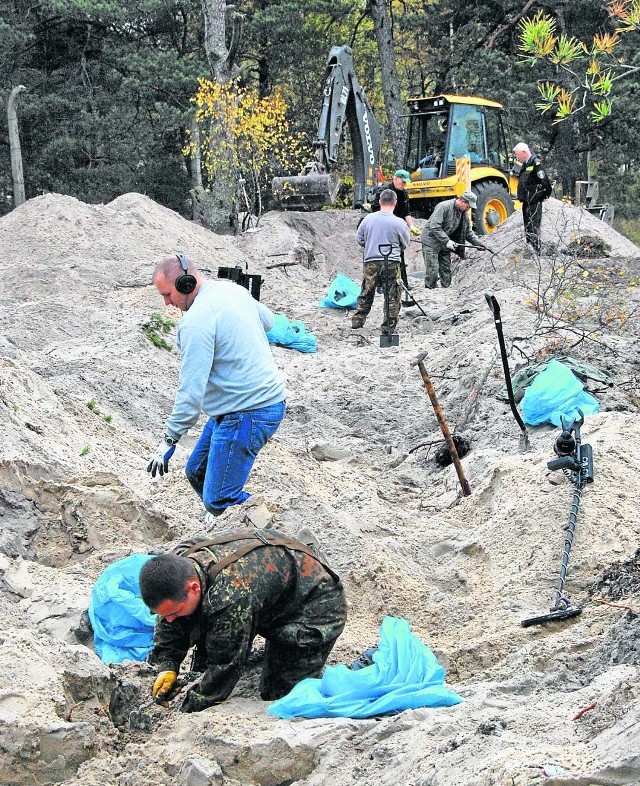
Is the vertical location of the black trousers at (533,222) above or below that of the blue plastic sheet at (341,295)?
above

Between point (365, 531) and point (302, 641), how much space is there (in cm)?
205

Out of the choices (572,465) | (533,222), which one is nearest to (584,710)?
(572,465)

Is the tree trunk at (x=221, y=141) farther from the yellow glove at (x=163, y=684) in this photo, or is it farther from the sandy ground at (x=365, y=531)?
the yellow glove at (x=163, y=684)

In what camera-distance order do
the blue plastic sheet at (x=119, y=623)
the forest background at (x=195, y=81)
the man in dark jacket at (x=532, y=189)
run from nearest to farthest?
the blue plastic sheet at (x=119, y=623) < the man in dark jacket at (x=532, y=189) < the forest background at (x=195, y=81)

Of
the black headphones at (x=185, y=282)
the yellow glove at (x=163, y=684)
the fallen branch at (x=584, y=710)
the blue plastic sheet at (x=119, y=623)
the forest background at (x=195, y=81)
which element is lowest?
the blue plastic sheet at (x=119, y=623)

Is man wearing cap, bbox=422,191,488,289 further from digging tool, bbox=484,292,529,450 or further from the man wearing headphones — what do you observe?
the man wearing headphones

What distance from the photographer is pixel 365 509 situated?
636 cm

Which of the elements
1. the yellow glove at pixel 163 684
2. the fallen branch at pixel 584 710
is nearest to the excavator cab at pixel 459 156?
the yellow glove at pixel 163 684

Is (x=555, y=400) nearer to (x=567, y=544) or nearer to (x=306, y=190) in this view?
(x=567, y=544)

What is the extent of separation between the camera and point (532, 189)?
14.5 metres

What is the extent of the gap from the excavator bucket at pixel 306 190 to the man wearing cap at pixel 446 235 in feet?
12.0

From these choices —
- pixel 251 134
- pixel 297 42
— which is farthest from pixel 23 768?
pixel 297 42

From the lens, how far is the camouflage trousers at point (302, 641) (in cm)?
388

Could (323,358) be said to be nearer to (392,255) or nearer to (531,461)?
(392,255)
